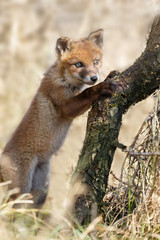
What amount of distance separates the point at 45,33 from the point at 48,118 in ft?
31.7

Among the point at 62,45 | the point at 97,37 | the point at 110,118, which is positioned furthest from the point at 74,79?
the point at 110,118

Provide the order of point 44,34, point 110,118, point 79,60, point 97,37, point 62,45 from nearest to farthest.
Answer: point 110,118
point 79,60
point 62,45
point 97,37
point 44,34

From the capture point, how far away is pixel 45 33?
15359 mm

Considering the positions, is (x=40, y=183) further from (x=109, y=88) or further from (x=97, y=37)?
(x=97, y=37)

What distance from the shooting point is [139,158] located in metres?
4.72

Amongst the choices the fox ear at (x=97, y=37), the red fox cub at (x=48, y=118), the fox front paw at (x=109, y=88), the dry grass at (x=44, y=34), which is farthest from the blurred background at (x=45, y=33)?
the fox front paw at (x=109, y=88)

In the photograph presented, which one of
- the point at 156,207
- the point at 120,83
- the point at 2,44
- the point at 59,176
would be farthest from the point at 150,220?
the point at 2,44

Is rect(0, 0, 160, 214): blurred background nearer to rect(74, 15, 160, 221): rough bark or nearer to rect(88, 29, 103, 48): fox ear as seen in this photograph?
rect(88, 29, 103, 48): fox ear

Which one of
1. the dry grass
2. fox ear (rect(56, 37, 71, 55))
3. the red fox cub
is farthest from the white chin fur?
the dry grass

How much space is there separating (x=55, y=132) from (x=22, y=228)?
2214mm

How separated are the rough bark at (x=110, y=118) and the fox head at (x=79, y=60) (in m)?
1.00

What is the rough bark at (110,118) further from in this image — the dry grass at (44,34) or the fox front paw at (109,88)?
the dry grass at (44,34)

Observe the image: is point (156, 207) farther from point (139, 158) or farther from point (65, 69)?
point (65, 69)

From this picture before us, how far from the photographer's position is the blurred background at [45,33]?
13055 mm
